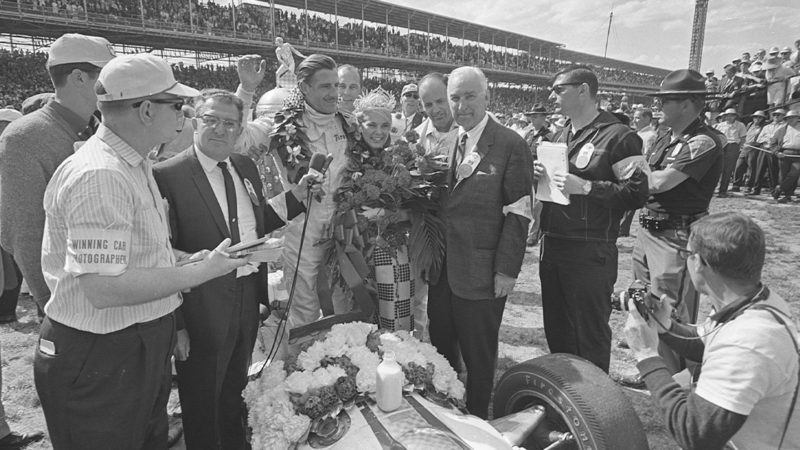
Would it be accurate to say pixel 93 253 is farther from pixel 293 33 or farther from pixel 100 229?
pixel 293 33

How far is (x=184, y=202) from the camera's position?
2553 mm

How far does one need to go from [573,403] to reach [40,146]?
306cm

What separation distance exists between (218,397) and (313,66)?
234 centimetres

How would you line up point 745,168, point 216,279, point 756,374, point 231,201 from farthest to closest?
1. point 745,168
2. point 231,201
3. point 216,279
4. point 756,374

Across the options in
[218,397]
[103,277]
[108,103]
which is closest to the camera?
[103,277]

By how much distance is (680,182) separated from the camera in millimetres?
3664

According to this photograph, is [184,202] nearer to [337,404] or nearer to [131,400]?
[131,400]

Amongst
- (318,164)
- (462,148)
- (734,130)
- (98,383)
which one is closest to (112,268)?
(98,383)

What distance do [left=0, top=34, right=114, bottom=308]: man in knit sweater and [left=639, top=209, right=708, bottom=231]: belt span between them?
13.6ft

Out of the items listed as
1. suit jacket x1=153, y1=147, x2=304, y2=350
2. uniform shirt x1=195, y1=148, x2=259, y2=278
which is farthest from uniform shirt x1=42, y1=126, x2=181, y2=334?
uniform shirt x1=195, y1=148, x2=259, y2=278

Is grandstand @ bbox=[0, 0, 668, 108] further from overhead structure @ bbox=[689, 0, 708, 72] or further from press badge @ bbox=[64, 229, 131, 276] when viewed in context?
press badge @ bbox=[64, 229, 131, 276]

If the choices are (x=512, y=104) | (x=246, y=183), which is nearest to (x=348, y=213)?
(x=246, y=183)

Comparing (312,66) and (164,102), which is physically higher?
(312,66)

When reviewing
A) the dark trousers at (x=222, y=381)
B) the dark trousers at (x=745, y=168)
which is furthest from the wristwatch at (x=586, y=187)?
the dark trousers at (x=745, y=168)
